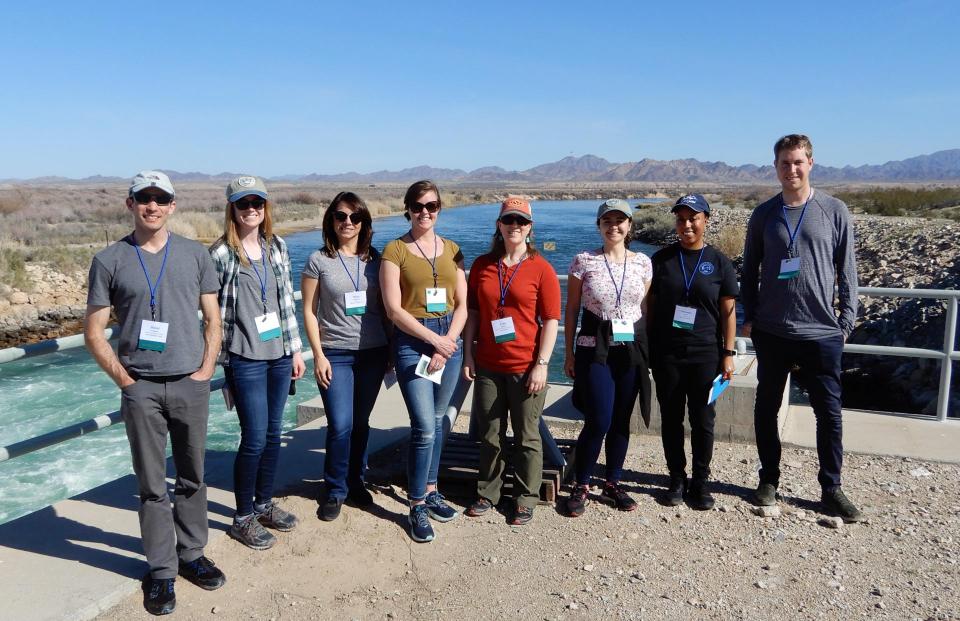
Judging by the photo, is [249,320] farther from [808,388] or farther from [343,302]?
[808,388]

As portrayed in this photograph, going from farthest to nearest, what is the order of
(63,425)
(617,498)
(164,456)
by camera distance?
(63,425) < (617,498) < (164,456)

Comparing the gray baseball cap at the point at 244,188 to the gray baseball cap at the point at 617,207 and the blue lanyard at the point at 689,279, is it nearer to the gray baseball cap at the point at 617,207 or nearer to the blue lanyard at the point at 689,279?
the gray baseball cap at the point at 617,207

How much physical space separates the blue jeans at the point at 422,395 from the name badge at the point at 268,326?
0.63m

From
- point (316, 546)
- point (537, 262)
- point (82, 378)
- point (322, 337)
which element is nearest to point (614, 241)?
point (537, 262)

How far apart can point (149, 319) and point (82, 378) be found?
1289 centimetres

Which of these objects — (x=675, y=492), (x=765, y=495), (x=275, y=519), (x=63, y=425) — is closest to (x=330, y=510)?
(x=275, y=519)

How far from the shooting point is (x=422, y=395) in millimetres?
3648

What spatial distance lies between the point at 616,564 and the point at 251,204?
243 cm

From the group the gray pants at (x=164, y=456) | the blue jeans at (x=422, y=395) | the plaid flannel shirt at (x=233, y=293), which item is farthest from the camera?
the blue jeans at (x=422, y=395)

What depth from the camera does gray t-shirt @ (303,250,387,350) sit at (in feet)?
11.8

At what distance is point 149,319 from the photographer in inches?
113

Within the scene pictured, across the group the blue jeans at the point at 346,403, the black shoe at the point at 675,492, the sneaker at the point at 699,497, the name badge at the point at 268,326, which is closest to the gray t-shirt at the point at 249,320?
the name badge at the point at 268,326

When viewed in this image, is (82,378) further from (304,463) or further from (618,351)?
(618,351)

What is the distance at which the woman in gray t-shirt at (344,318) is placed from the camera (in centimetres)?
359
